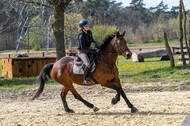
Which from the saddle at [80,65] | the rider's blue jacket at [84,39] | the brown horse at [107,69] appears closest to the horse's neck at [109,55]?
the brown horse at [107,69]

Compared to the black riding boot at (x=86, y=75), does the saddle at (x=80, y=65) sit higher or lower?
higher

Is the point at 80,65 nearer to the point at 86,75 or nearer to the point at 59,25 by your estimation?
the point at 86,75

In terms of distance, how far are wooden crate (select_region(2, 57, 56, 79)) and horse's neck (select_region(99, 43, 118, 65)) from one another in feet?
35.3

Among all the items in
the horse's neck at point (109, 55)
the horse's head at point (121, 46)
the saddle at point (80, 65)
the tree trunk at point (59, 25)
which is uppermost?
the tree trunk at point (59, 25)

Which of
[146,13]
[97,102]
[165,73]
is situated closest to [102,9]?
[146,13]

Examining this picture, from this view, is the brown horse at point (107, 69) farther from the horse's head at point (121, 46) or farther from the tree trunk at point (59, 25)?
the tree trunk at point (59, 25)

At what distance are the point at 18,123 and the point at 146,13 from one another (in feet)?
319

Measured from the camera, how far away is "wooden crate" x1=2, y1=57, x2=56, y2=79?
16453mm

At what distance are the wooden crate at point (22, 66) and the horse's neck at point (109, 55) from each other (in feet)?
35.3

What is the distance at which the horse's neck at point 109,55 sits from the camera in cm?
693

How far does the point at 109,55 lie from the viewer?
699cm

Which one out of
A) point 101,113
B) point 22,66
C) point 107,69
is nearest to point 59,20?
point 22,66

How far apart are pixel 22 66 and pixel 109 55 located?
10992 millimetres

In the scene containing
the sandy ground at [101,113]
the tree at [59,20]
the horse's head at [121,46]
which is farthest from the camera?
the tree at [59,20]
